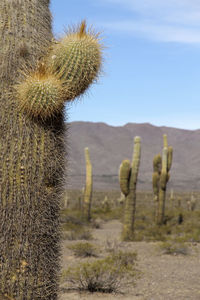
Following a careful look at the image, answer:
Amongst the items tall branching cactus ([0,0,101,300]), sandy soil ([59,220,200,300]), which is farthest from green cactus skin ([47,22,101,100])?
sandy soil ([59,220,200,300])

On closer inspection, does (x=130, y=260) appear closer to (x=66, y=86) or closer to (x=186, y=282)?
(x=186, y=282)

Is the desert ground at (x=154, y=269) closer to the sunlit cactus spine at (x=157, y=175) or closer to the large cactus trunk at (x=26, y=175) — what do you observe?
the large cactus trunk at (x=26, y=175)

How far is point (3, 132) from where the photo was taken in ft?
13.2

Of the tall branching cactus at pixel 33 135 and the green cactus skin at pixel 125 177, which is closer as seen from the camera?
the tall branching cactus at pixel 33 135

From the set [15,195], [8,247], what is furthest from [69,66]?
[8,247]

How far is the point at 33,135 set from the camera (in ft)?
13.6

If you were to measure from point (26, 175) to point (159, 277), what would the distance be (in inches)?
271

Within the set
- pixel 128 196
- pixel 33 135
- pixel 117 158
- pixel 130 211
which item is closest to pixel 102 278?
pixel 33 135

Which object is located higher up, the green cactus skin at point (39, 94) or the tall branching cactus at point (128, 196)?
the green cactus skin at point (39, 94)

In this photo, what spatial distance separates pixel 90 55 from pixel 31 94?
2.57 feet

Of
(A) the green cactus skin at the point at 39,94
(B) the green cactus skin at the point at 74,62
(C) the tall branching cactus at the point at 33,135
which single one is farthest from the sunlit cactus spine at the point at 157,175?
(A) the green cactus skin at the point at 39,94

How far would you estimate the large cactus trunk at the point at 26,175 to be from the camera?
4.01 meters

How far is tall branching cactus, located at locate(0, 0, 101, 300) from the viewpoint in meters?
4.02

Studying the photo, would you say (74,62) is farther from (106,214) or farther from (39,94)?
(106,214)
